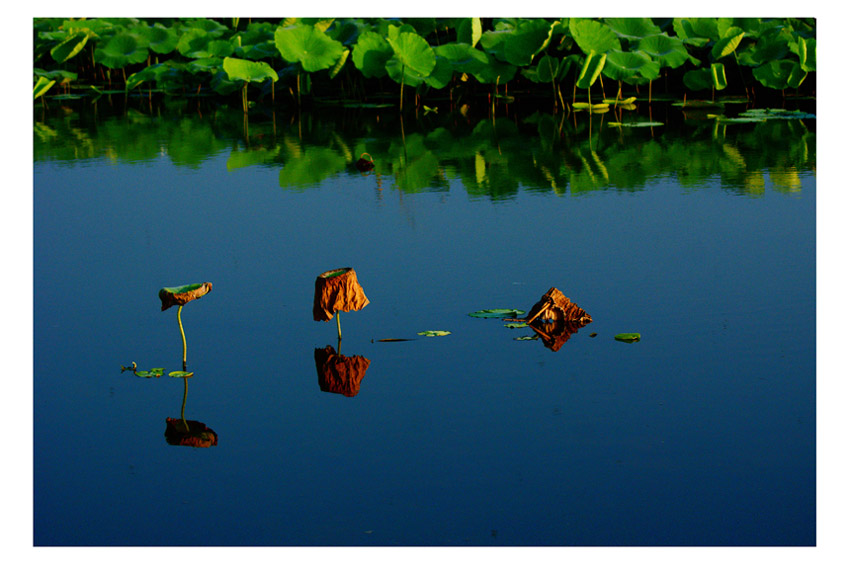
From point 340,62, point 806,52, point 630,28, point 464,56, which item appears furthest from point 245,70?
point 806,52

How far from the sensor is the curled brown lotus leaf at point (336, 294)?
3.59 metres

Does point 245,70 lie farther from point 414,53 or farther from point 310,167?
point 310,167

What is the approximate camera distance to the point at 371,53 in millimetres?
11102

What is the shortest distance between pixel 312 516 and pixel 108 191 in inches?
185

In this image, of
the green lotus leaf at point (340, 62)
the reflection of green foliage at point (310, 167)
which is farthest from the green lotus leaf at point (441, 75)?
the reflection of green foliage at point (310, 167)

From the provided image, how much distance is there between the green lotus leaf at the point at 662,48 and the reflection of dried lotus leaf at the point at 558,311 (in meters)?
7.26

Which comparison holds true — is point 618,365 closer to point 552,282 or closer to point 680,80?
point 552,282

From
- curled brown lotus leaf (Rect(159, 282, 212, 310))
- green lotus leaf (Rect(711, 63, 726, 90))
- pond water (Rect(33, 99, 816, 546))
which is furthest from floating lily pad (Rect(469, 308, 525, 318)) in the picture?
green lotus leaf (Rect(711, 63, 726, 90))

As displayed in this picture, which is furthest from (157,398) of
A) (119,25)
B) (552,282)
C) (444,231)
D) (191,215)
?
(119,25)

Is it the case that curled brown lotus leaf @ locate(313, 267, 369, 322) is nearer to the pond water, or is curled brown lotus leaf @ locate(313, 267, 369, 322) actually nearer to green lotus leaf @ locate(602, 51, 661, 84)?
the pond water

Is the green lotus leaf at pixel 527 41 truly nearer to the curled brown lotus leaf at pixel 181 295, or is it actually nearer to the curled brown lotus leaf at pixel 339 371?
the curled brown lotus leaf at pixel 339 371

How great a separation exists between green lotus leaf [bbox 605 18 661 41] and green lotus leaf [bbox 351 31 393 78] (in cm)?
245

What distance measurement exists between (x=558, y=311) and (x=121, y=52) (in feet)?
37.2

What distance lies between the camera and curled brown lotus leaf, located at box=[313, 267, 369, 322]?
3.59m
